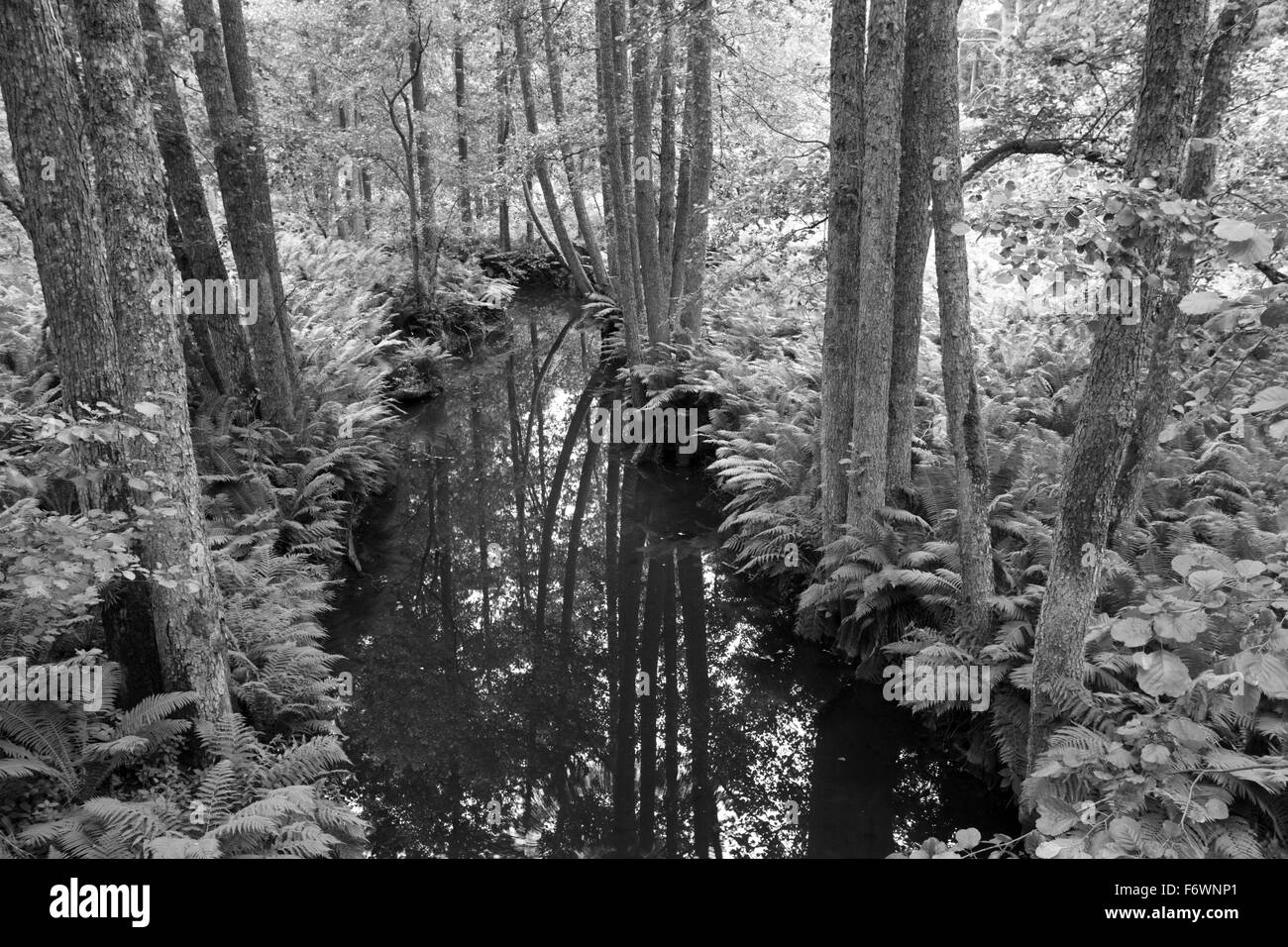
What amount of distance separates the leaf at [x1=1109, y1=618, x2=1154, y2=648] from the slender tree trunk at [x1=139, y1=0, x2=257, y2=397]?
25.0 ft

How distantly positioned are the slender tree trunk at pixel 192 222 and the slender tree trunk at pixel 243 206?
0.72 feet

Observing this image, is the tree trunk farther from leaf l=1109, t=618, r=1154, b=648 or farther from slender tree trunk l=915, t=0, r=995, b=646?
leaf l=1109, t=618, r=1154, b=648

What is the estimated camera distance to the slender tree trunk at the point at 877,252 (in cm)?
595

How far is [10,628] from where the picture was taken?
4.28 m

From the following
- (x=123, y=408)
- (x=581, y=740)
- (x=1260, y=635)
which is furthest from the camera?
(x=581, y=740)

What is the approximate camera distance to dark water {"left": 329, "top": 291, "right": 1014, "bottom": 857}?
17.4ft

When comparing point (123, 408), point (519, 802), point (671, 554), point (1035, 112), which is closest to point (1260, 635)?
point (519, 802)

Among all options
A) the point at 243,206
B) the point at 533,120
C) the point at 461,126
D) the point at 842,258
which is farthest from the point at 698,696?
the point at 461,126

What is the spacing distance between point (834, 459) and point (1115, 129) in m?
3.63

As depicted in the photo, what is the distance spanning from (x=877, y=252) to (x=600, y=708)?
426 centimetres

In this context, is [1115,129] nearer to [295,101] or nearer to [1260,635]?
[1260,635]

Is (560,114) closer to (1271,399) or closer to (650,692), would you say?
(650,692)

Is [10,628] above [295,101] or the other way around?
the other way around
